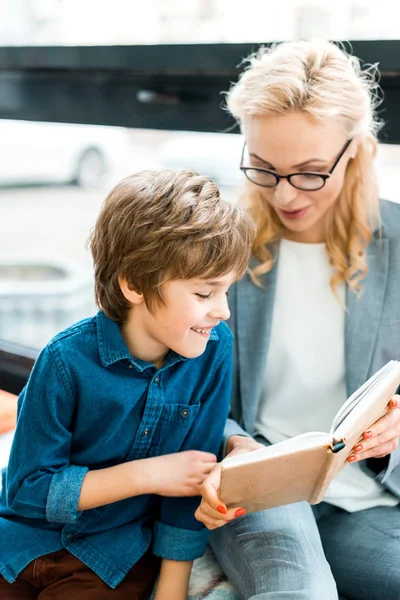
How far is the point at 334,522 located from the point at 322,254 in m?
0.56

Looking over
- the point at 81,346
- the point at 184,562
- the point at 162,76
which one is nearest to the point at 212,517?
the point at 184,562

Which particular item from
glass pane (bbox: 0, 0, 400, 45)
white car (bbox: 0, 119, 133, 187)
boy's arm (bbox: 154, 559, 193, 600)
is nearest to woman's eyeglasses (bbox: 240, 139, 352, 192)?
glass pane (bbox: 0, 0, 400, 45)

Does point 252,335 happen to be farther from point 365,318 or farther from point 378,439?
point 378,439

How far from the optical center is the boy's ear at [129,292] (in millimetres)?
1095

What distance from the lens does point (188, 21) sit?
1.74 metres

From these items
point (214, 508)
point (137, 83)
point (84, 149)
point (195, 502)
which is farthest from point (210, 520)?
point (84, 149)

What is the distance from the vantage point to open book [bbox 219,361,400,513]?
94 cm

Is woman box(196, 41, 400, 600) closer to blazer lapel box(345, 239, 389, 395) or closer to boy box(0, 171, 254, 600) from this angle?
blazer lapel box(345, 239, 389, 395)

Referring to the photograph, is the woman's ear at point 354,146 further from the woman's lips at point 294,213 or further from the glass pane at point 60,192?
the glass pane at point 60,192

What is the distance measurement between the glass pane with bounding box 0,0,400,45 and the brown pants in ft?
4.00

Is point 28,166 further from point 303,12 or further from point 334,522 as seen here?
point 334,522

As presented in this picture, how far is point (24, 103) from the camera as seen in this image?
2.05 meters

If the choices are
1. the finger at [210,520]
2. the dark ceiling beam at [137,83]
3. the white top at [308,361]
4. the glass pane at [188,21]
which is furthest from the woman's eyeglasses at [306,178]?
the finger at [210,520]

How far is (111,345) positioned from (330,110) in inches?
22.9
